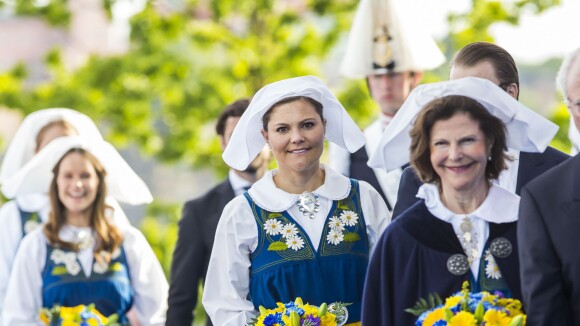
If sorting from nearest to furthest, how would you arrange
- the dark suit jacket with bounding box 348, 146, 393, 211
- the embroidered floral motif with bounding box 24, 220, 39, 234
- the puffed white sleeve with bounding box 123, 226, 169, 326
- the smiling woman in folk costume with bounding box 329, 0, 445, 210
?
the dark suit jacket with bounding box 348, 146, 393, 211 < the smiling woman in folk costume with bounding box 329, 0, 445, 210 < the puffed white sleeve with bounding box 123, 226, 169, 326 < the embroidered floral motif with bounding box 24, 220, 39, 234

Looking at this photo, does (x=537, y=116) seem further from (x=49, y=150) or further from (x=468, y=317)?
(x=49, y=150)

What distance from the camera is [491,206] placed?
505 cm

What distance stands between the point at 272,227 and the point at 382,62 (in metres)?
1.95

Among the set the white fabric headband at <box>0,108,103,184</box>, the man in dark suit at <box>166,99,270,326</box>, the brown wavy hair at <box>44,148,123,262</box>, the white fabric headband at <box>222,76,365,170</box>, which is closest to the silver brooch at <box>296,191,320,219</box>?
the white fabric headband at <box>222,76,365,170</box>

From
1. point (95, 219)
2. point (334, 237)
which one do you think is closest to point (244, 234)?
point (334, 237)

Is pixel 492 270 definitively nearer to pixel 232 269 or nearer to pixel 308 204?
pixel 308 204

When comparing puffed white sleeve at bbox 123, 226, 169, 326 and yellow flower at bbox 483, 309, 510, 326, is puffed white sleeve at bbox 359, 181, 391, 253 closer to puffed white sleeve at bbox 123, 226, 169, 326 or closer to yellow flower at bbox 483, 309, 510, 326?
yellow flower at bbox 483, 309, 510, 326

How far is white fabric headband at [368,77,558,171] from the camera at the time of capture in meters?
5.11

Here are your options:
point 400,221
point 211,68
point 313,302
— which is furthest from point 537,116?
point 211,68

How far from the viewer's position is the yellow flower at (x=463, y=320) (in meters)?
4.70

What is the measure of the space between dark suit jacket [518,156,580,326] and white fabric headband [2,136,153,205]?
3217mm

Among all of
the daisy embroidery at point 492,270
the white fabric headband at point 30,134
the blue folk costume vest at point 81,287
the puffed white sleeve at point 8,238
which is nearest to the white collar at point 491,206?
the daisy embroidery at point 492,270

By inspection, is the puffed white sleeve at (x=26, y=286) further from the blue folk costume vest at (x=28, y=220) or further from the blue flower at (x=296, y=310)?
the blue flower at (x=296, y=310)

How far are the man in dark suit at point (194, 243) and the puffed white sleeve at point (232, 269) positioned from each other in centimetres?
125
